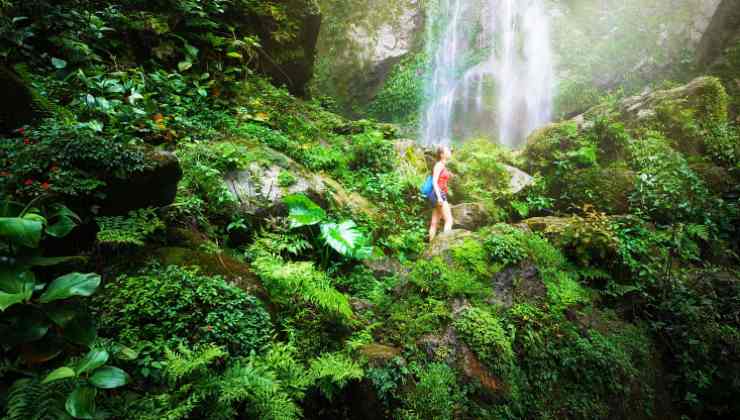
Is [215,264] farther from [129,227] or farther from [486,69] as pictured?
[486,69]

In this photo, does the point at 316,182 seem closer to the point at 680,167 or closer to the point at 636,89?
the point at 680,167

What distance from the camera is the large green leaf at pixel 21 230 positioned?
5.39ft

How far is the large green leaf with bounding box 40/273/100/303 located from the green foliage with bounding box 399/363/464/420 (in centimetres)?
207

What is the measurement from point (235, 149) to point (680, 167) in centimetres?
763

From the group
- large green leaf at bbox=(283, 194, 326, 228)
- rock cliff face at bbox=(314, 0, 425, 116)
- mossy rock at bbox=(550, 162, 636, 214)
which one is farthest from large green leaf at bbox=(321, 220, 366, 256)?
rock cliff face at bbox=(314, 0, 425, 116)

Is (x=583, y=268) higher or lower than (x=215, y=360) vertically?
lower

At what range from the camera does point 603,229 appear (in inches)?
199

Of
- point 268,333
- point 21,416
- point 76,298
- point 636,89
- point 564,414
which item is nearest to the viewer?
point 21,416

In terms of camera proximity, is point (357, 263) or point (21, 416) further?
point (357, 263)

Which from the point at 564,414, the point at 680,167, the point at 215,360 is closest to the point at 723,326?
the point at 564,414

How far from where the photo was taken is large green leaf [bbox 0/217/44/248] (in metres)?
1.64

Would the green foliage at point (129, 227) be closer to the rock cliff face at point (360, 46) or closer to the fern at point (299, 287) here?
the fern at point (299, 287)

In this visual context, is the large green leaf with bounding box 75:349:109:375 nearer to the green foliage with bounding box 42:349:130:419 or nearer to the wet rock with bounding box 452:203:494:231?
the green foliage with bounding box 42:349:130:419

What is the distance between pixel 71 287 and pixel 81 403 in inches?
21.5
